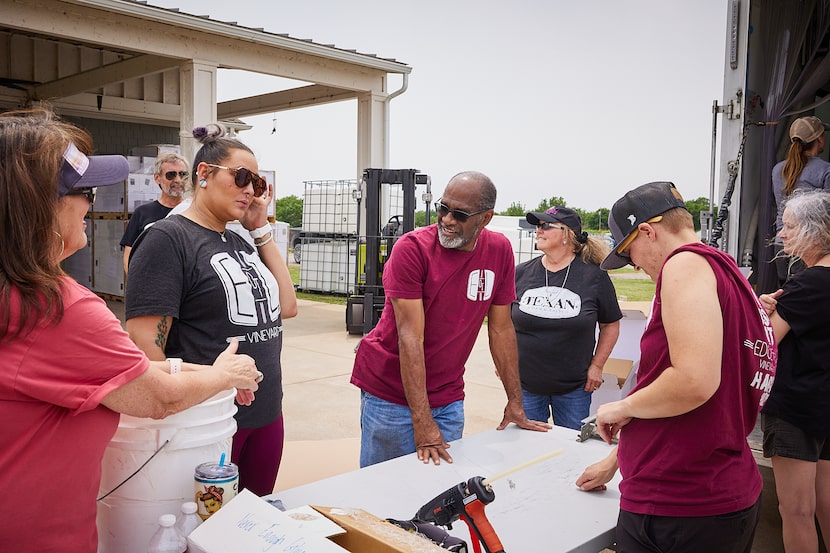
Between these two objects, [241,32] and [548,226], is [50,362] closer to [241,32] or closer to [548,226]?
[548,226]

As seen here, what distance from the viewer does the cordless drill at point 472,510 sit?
176cm

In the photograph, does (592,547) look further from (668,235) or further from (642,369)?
(668,235)

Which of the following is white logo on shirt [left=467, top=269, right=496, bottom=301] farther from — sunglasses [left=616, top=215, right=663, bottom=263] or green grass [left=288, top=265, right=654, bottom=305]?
green grass [left=288, top=265, right=654, bottom=305]

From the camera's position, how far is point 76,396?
1.25 metres

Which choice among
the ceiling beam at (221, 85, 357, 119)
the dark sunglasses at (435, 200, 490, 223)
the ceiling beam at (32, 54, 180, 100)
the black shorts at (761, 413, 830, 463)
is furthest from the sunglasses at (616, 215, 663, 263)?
the ceiling beam at (221, 85, 357, 119)

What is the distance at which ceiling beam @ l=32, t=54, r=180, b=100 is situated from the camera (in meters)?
10.6

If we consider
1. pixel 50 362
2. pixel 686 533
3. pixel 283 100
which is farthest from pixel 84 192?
pixel 283 100

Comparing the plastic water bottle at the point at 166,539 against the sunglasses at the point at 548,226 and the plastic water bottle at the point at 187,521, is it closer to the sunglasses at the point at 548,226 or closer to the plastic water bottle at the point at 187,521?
the plastic water bottle at the point at 187,521

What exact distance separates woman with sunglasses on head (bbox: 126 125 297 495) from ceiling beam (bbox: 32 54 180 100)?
8.31 m

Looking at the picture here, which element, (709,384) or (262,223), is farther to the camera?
(262,223)

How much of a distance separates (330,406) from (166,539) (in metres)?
5.15

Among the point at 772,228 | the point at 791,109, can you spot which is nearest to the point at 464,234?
the point at 772,228

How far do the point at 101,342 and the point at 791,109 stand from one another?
505 centimetres

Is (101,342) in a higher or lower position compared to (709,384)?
higher
